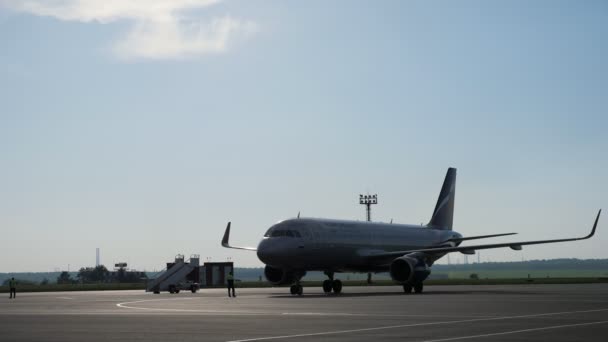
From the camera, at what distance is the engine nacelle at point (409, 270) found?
5162 centimetres

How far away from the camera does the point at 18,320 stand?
86.8 ft

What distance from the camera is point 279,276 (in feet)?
177

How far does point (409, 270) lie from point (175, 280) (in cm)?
2066

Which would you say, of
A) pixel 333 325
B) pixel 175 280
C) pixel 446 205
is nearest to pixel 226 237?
pixel 175 280

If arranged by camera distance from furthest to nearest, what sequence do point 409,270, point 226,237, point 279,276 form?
point 226,237 → point 279,276 → point 409,270

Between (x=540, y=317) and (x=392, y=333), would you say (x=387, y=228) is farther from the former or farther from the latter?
(x=392, y=333)

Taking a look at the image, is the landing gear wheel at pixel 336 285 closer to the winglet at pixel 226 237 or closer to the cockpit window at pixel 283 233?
the cockpit window at pixel 283 233

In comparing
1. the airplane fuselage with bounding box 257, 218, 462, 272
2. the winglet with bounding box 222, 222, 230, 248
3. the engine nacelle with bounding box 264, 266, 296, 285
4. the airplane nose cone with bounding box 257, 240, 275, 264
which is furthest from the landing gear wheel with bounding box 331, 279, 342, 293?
the winglet with bounding box 222, 222, 230, 248

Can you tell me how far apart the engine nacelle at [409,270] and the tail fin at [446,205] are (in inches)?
746

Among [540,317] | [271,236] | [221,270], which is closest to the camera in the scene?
[540,317]

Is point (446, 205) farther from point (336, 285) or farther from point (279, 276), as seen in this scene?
point (279, 276)

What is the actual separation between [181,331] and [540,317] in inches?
399

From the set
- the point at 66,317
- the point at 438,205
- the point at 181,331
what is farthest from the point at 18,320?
the point at 438,205

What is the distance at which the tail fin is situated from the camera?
71688 mm
